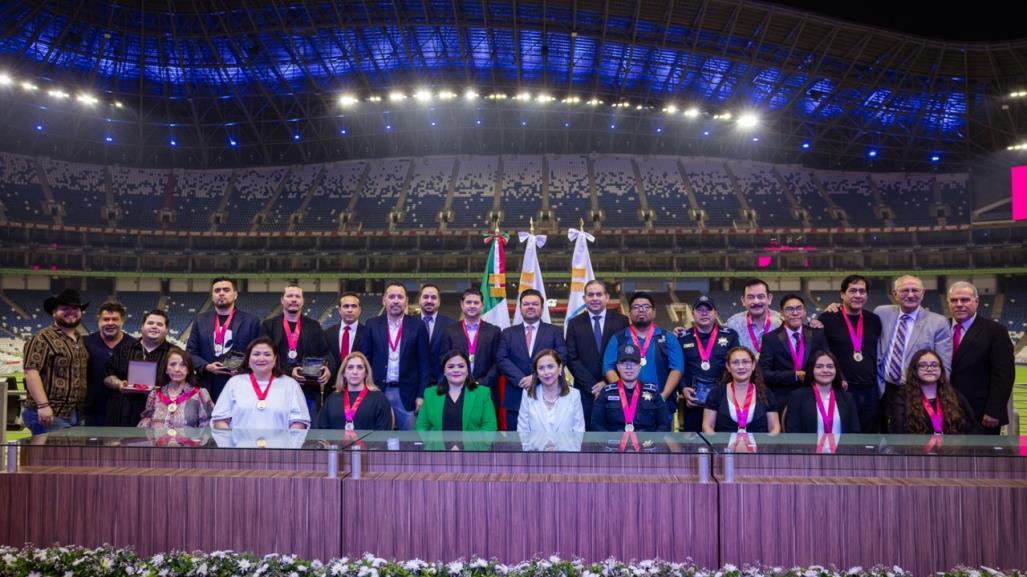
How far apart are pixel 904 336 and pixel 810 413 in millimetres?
1622

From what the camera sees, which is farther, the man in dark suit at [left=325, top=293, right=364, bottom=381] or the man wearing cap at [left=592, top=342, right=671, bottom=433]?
the man in dark suit at [left=325, top=293, right=364, bottom=381]

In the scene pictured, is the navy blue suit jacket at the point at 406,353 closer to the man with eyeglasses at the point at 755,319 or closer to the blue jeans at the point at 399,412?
the blue jeans at the point at 399,412

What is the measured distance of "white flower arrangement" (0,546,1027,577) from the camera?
3344mm

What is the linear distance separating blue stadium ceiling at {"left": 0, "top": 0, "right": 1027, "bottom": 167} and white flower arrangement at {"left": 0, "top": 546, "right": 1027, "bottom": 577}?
89.0ft

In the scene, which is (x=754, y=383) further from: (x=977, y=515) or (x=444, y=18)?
(x=444, y=18)

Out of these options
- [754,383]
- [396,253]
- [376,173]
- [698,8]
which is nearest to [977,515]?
[754,383]

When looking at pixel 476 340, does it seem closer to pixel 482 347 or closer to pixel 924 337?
pixel 482 347

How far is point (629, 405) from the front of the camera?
6070mm

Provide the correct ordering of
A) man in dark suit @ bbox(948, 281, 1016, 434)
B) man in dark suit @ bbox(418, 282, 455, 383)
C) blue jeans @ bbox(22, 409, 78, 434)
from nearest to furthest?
man in dark suit @ bbox(948, 281, 1016, 434) → blue jeans @ bbox(22, 409, 78, 434) → man in dark suit @ bbox(418, 282, 455, 383)

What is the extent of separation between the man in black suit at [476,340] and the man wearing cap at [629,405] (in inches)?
64.7

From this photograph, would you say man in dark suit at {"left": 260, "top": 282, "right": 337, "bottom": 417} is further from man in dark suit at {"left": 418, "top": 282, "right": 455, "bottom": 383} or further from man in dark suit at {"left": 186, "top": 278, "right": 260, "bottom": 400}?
man in dark suit at {"left": 418, "top": 282, "right": 455, "bottom": 383}

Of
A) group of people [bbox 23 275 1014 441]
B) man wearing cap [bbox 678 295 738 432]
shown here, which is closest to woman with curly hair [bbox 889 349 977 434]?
group of people [bbox 23 275 1014 441]

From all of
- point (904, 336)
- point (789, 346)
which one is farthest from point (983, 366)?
point (789, 346)

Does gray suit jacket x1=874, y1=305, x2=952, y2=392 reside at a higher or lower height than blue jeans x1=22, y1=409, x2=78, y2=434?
higher
